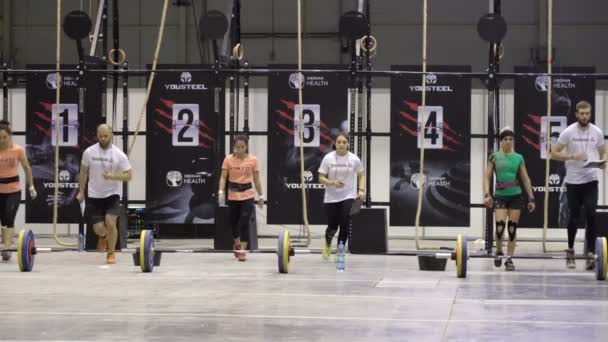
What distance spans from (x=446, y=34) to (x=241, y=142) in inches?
351

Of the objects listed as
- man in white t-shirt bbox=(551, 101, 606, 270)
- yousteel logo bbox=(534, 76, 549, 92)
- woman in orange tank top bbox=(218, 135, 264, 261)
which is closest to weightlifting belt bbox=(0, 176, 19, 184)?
woman in orange tank top bbox=(218, 135, 264, 261)

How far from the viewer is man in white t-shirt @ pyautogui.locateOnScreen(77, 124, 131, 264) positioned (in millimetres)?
13164

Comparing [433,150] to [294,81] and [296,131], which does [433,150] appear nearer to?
[296,131]

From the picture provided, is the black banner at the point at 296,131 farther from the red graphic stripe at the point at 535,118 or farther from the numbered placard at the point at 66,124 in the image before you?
the numbered placard at the point at 66,124

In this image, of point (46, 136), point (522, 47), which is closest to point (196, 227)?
point (46, 136)

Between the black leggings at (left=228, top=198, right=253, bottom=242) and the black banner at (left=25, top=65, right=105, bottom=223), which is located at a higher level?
the black banner at (left=25, top=65, right=105, bottom=223)

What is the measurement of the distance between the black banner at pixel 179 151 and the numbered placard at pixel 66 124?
1087 millimetres

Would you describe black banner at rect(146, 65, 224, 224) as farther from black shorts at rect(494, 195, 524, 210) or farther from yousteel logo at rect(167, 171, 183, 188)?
Answer: black shorts at rect(494, 195, 524, 210)

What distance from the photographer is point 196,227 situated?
18.2 metres

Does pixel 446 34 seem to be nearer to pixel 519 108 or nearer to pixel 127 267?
pixel 519 108

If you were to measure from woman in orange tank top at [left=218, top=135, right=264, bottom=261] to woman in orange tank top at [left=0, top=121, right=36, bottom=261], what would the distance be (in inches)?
95.9

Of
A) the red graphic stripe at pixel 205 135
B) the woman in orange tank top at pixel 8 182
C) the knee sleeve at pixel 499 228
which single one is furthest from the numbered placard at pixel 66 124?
the knee sleeve at pixel 499 228

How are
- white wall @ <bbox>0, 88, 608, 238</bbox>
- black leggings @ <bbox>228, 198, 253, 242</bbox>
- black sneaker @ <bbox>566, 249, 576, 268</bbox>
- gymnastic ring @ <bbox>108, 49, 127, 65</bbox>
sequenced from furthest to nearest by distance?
white wall @ <bbox>0, 88, 608, 238</bbox>
gymnastic ring @ <bbox>108, 49, 127, 65</bbox>
black leggings @ <bbox>228, 198, 253, 242</bbox>
black sneaker @ <bbox>566, 249, 576, 268</bbox>

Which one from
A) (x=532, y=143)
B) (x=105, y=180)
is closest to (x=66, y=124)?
(x=105, y=180)
